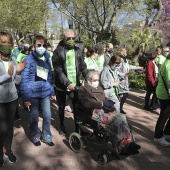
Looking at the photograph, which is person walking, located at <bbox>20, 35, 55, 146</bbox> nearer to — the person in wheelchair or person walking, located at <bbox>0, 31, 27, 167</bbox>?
person walking, located at <bbox>0, 31, 27, 167</bbox>

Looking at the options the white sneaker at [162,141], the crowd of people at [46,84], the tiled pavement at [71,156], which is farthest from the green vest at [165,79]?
the tiled pavement at [71,156]

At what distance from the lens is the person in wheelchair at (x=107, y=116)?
327 centimetres

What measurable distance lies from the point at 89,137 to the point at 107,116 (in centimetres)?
58

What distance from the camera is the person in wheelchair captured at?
129 inches

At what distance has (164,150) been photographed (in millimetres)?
4199

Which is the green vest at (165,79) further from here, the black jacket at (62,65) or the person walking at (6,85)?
the person walking at (6,85)

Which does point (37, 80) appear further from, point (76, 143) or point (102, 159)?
point (102, 159)

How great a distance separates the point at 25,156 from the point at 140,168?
6.21 ft

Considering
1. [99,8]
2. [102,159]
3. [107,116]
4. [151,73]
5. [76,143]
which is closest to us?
[107,116]

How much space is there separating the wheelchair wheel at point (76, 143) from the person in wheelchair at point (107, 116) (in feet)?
1.89

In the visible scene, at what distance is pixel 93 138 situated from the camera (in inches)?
147

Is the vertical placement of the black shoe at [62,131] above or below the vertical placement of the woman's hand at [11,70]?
below

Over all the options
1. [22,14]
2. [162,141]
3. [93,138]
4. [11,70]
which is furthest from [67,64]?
[22,14]

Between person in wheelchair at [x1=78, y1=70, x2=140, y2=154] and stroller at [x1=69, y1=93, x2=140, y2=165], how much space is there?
0.06ft
